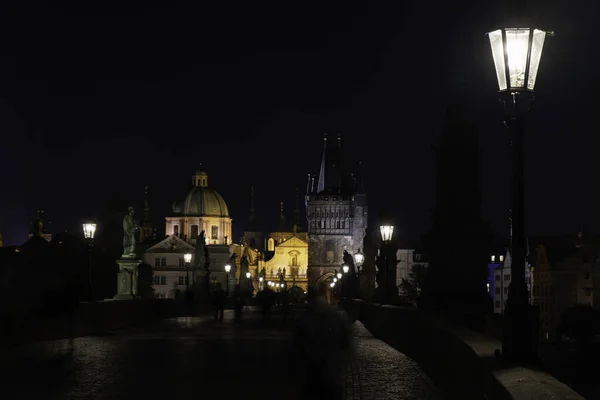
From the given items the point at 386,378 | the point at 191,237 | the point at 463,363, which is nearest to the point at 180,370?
the point at 386,378

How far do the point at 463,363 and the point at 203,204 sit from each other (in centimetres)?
17808

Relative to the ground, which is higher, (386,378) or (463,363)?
(463,363)

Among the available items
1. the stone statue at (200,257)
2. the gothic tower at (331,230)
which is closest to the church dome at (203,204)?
the gothic tower at (331,230)

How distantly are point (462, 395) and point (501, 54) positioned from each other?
15.0 feet

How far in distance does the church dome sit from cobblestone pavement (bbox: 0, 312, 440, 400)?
160958mm

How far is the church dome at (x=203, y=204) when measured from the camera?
190m

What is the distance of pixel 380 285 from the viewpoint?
41531mm

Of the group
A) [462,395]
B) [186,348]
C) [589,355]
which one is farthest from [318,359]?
[589,355]

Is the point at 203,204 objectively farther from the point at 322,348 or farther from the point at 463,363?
the point at 463,363

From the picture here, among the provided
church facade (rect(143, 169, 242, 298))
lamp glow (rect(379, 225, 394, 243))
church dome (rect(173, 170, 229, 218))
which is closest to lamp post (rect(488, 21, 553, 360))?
lamp glow (rect(379, 225, 394, 243))

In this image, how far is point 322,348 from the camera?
13.2m

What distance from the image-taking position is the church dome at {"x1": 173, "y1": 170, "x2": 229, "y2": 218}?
623ft

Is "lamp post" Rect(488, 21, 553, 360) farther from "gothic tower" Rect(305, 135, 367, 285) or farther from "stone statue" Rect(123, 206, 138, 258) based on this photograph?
"gothic tower" Rect(305, 135, 367, 285)

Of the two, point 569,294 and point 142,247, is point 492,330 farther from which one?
point 142,247
